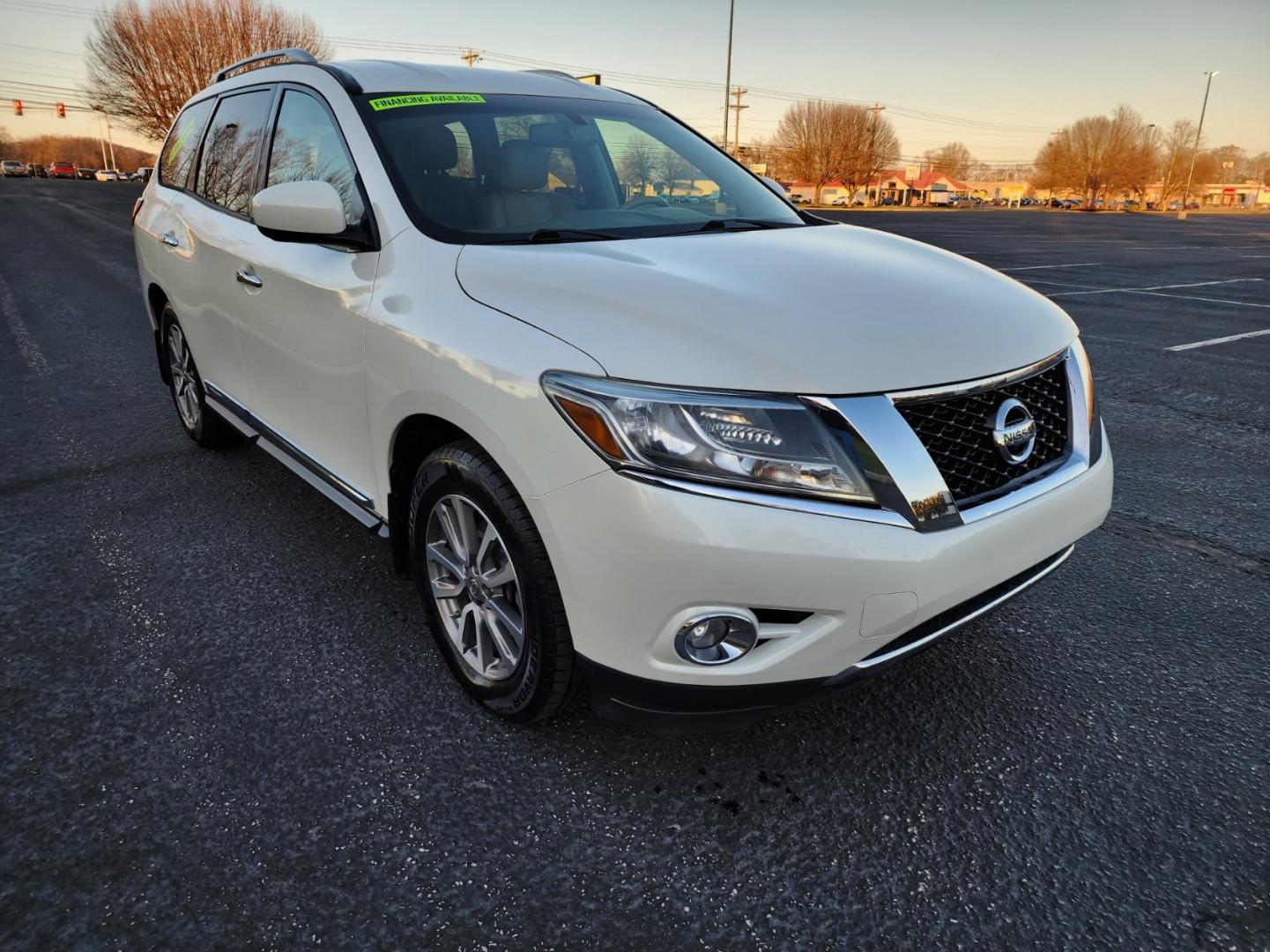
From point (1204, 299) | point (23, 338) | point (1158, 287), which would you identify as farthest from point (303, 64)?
point (1158, 287)

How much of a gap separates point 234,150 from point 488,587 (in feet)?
8.73

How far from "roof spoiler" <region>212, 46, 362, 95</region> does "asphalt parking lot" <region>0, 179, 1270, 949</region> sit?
1791 millimetres

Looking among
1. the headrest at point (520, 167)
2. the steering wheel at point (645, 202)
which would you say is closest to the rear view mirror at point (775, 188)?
the steering wheel at point (645, 202)

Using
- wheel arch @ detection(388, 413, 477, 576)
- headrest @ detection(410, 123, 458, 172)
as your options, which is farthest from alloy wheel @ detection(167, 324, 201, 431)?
wheel arch @ detection(388, 413, 477, 576)

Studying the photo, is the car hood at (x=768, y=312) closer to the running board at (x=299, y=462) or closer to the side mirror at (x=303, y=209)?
the side mirror at (x=303, y=209)

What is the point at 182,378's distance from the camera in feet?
15.8

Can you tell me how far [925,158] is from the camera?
6161 inches

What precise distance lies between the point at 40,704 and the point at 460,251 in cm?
181

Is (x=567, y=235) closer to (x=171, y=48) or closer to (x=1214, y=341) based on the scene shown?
(x=1214, y=341)

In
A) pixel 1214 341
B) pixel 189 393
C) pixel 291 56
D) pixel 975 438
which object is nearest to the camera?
pixel 975 438

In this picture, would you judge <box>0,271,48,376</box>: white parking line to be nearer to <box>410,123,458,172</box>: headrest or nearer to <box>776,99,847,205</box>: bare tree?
<box>410,123,458,172</box>: headrest

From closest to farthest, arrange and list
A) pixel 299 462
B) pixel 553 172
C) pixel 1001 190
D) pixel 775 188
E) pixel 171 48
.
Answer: pixel 553 172 < pixel 299 462 < pixel 775 188 < pixel 171 48 < pixel 1001 190

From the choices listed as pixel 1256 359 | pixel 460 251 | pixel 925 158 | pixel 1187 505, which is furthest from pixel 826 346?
pixel 925 158

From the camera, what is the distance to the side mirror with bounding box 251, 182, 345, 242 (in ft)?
8.16
